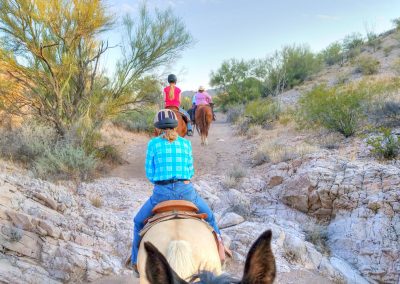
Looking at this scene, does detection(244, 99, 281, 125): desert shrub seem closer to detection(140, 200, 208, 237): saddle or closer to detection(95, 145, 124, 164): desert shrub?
detection(95, 145, 124, 164): desert shrub

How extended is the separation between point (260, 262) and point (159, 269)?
0.48 m

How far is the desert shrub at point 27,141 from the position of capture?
30.4 feet

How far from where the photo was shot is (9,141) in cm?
984

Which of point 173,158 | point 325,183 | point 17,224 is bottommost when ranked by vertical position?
point 325,183

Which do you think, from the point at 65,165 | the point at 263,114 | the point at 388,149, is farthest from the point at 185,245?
the point at 263,114

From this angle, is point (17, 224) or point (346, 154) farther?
point (346, 154)

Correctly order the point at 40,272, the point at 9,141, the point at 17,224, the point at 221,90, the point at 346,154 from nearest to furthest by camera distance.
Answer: the point at 40,272
the point at 17,224
the point at 346,154
the point at 9,141
the point at 221,90

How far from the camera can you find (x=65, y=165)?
864cm

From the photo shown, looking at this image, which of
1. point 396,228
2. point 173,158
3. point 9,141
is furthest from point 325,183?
point 9,141

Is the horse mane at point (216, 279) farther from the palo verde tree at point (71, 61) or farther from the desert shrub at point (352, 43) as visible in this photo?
the desert shrub at point (352, 43)

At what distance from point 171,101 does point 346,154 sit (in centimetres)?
481

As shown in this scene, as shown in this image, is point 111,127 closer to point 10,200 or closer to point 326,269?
point 10,200

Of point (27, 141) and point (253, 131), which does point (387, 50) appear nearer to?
point (253, 131)

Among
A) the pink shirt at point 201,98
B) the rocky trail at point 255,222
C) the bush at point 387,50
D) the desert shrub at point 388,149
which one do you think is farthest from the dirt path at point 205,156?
the bush at point 387,50
